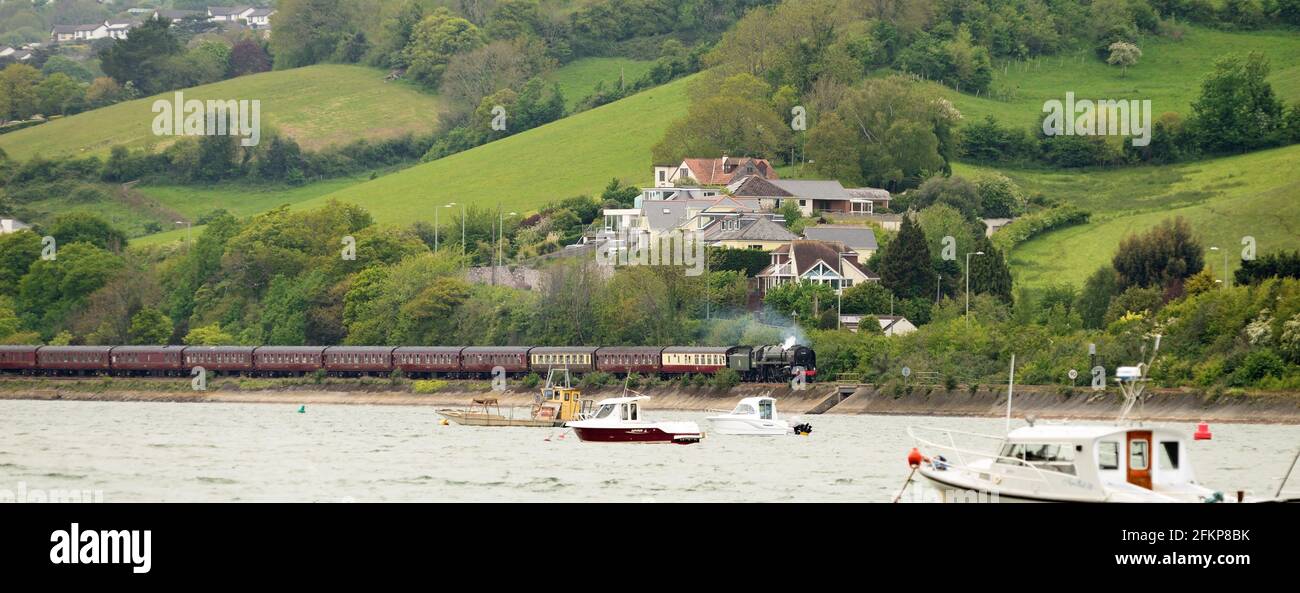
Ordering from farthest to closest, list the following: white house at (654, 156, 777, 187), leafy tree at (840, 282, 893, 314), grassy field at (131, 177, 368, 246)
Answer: grassy field at (131, 177, 368, 246) → white house at (654, 156, 777, 187) → leafy tree at (840, 282, 893, 314)

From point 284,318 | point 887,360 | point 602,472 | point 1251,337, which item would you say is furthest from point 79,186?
point 602,472

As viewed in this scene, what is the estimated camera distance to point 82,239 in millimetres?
153125

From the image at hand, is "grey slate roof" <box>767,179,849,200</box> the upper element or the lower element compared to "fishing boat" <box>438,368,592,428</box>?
upper

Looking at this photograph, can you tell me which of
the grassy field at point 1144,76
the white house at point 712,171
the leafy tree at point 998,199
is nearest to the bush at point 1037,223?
the leafy tree at point 998,199

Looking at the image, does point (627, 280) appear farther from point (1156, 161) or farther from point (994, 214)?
point (1156, 161)

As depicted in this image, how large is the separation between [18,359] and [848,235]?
57.3 metres

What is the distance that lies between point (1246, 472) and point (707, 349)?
49183mm

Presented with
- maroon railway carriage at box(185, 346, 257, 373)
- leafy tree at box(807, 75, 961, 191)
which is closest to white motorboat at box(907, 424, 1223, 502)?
maroon railway carriage at box(185, 346, 257, 373)

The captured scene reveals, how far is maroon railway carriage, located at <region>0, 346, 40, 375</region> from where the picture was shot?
115688 millimetres

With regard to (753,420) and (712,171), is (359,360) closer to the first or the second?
(753,420)

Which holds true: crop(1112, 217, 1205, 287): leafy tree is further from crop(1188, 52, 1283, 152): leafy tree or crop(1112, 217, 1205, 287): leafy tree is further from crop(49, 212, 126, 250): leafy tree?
crop(49, 212, 126, 250): leafy tree

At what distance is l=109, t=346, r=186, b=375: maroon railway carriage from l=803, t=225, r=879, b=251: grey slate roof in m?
44.1

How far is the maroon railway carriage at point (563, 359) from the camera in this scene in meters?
99.2

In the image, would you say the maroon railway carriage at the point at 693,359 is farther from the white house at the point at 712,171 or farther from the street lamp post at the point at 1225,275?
the white house at the point at 712,171
